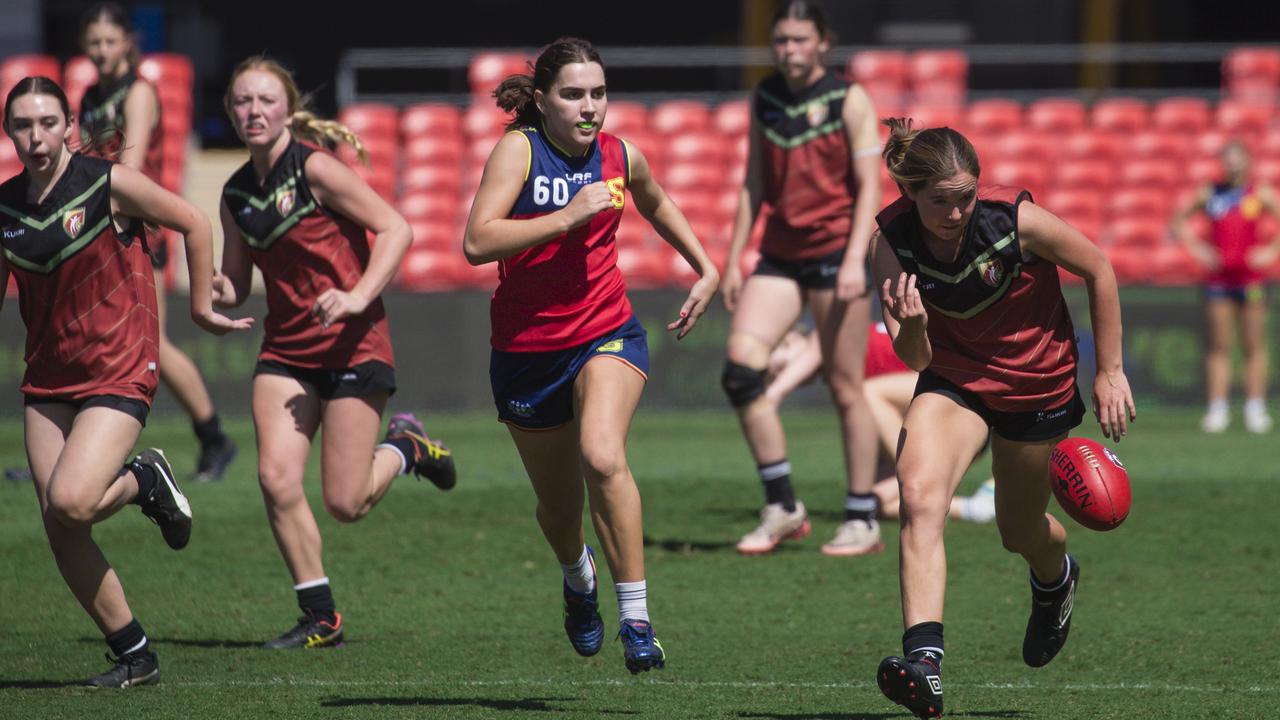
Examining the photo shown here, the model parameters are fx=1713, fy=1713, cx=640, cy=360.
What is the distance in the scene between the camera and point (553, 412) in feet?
19.1

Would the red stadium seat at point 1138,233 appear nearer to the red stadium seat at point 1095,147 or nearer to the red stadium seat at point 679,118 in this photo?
the red stadium seat at point 1095,147

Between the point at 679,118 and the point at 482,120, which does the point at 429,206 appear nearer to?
the point at 482,120

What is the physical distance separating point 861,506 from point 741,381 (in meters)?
0.87

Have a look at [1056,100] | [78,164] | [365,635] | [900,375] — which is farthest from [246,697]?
[1056,100]

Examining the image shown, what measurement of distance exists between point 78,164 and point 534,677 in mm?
2396

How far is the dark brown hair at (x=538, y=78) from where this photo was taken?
5.65 m

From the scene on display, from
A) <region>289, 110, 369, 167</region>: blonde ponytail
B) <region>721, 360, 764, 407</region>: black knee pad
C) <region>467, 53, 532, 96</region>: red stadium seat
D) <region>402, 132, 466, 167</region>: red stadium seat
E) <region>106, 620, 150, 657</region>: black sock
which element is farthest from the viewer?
<region>467, 53, 532, 96</region>: red stadium seat

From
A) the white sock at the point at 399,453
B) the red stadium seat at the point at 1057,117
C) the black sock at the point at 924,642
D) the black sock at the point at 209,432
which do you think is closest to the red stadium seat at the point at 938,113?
the red stadium seat at the point at 1057,117

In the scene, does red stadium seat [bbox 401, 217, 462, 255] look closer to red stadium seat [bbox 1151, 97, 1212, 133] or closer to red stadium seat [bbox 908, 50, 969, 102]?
→ red stadium seat [bbox 908, 50, 969, 102]

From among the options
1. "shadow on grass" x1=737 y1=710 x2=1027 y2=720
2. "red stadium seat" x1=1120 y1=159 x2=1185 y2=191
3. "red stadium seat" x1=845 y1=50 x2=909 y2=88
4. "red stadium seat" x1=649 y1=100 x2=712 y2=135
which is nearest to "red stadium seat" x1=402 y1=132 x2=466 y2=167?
"red stadium seat" x1=649 y1=100 x2=712 y2=135

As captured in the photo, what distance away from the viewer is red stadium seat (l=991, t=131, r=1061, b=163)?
59.0 ft

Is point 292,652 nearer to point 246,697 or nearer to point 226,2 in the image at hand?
point 246,697

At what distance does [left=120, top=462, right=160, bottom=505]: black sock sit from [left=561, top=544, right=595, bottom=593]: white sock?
1.46 m

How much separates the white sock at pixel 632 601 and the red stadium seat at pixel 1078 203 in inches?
506
